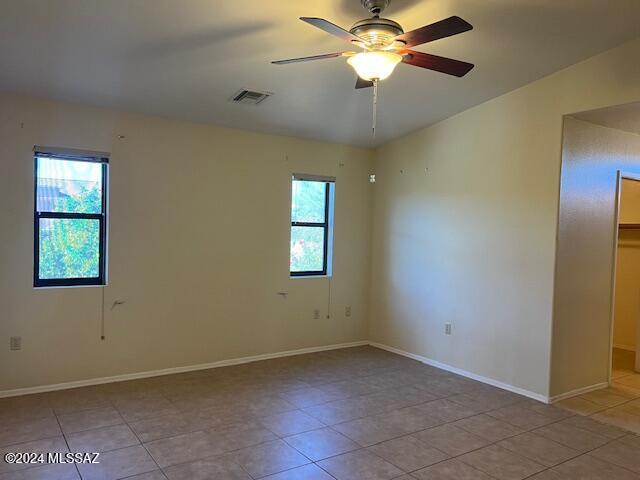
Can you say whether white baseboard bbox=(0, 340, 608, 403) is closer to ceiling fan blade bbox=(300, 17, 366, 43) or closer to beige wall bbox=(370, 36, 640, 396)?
beige wall bbox=(370, 36, 640, 396)

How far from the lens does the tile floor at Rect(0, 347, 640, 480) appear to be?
9.36 ft

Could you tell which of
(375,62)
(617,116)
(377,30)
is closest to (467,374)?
(617,116)

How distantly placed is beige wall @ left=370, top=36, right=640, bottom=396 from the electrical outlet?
3.76 meters

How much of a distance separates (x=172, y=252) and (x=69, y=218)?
93 cm

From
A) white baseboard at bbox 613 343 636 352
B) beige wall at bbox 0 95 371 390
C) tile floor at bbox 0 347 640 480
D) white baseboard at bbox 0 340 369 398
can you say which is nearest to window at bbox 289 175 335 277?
beige wall at bbox 0 95 371 390

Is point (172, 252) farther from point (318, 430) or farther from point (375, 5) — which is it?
point (375, 5)

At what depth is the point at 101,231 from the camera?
434 cm

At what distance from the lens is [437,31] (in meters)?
2.27

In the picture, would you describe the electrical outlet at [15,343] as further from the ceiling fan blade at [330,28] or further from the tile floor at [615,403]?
the tile floor at [615,403]

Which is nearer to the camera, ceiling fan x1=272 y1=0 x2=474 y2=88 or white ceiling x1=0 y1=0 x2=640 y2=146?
ceiling fan x1=272 y1=0 x2=474 y2=88

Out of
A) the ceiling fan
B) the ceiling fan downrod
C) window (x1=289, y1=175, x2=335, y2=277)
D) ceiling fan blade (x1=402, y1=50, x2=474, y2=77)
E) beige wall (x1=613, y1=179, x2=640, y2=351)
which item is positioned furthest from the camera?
beige wall (x1=613, y1=179, x2=640, y2=351)

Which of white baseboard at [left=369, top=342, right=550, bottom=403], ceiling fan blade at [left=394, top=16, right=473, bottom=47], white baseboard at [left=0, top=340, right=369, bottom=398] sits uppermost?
ceiling fan blade at [left=394, top=16, right=473, bottom=47]

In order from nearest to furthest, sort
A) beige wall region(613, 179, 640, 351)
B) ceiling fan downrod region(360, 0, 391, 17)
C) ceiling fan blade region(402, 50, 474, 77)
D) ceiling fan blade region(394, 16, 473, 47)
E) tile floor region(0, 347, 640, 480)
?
1. ceiling fan blade region(394, 16, 473, 47)
2. ceiling fan blade region(402, 50, 474, 77)
3. ceiling fan downrod region(360, 0, 391, 17)
4. tile floor region(0, 347, 640, 480)
5. beige wall region(613, 179, 640, 351)

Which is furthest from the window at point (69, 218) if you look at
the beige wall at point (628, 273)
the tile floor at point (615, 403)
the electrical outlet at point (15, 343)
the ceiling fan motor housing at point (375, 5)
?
the beige wall at point (628, 273)
